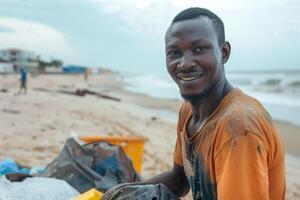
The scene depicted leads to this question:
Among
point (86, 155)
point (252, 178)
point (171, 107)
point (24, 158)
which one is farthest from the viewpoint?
point (171, 107)

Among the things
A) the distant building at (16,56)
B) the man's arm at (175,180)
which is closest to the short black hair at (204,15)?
the man's arm at (175,180)

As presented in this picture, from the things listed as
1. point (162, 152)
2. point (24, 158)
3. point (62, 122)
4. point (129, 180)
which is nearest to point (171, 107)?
point (62, 122)

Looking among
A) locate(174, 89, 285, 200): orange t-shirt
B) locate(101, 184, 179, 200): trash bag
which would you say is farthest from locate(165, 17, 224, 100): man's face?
locate(101, 184, 179, 200): trash bag

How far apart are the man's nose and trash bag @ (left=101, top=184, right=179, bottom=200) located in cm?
61

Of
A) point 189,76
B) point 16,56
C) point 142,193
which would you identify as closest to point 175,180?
point 142,193

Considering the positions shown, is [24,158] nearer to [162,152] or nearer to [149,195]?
[162,152]

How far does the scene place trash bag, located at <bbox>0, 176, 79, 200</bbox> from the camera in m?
2.39

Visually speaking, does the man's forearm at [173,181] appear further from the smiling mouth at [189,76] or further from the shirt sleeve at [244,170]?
the shirt sleeve at [244,170]

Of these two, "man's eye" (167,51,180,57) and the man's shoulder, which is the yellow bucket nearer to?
"man's eye" (167,51,180,57)

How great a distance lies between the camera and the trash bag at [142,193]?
1.74 meters

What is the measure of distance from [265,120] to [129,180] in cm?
189

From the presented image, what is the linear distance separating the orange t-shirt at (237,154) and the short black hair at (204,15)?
0.26m

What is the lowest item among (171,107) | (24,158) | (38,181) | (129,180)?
(171,107)

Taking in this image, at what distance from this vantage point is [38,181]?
2613 mm
